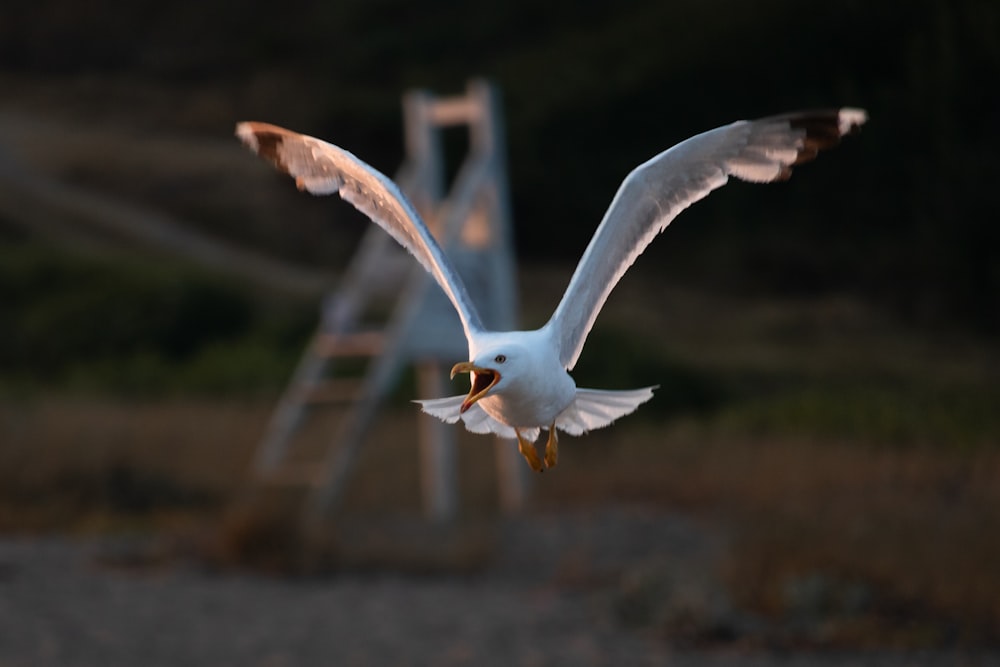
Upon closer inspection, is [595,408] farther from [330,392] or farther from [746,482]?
[330,392]

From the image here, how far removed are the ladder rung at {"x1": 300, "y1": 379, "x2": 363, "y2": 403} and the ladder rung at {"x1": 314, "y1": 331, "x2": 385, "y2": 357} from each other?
0.26 metres

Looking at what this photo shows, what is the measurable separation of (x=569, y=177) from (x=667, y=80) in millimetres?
3921

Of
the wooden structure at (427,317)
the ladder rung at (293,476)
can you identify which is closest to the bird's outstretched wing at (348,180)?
the wooden structure at (427,317)

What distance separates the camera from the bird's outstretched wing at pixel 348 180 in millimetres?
3930

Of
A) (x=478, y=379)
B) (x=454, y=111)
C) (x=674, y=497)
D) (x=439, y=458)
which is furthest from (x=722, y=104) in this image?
(x=478, y=379)

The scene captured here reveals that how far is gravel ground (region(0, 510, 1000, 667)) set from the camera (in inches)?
277

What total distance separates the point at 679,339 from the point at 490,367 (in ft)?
56.2

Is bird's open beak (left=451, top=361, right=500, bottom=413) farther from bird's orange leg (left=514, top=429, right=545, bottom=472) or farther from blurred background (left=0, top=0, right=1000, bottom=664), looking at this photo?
blurred background (left=0, top=0, right=1000, bottom=664)

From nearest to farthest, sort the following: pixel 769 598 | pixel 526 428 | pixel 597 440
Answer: pixel 526 428 < pixel 769 598 < pixel 597 440

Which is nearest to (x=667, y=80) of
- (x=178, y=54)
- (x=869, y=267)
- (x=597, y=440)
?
(x=869, y=267)

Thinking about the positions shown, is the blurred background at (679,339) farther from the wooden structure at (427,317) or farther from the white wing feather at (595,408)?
the white wing feather at (595,408)

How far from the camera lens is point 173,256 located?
78.4 ft

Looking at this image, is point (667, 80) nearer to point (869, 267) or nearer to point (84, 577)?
point (869, 267)

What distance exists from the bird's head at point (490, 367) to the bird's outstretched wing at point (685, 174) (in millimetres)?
516
